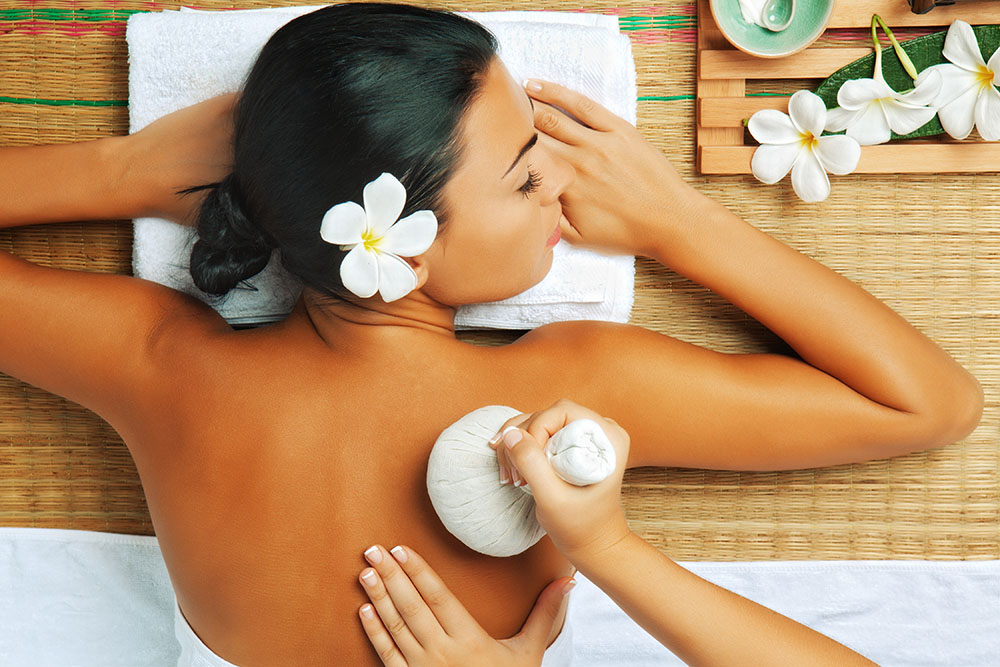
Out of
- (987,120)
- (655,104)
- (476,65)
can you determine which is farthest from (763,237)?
(476,65)

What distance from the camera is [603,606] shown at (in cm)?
149

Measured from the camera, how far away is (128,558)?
4.95 ft

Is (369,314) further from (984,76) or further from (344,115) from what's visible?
(984,76)

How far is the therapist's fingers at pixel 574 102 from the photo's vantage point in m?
1.30

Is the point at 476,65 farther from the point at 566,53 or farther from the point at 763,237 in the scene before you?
the point at 763,237

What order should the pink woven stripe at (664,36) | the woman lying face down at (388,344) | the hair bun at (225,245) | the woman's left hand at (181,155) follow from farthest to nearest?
the pink woven stripe at (664,36) → the woman's left hand at (181,155) → the hair bun at (225,245) → the woman lying face down at (388,344)

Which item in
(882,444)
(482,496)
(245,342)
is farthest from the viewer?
(882,444)

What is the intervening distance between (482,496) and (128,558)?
2.82ft

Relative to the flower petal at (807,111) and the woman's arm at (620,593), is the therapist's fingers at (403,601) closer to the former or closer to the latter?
the woman's arm at (620,593)

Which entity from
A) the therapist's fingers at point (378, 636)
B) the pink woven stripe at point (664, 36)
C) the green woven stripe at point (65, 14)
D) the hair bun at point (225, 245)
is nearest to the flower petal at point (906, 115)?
the pink woven stripe at point (664, 36)

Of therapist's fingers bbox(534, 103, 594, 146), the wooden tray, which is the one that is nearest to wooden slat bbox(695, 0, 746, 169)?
the wooden tray

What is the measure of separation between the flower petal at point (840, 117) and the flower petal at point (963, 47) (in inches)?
6.6

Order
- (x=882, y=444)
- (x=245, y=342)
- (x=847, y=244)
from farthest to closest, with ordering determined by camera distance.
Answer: (x=847, y=244) < (x=882, y=444) < (x=245, y=342)

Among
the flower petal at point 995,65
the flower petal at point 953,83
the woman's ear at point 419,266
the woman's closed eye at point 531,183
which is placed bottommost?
the woman's ear at point 419,266
